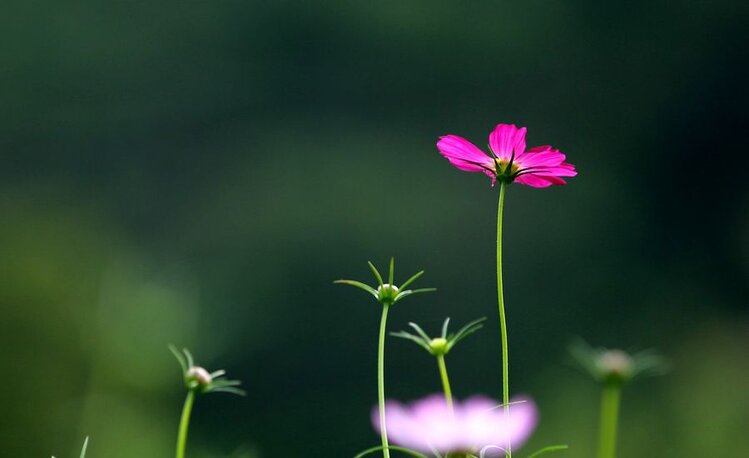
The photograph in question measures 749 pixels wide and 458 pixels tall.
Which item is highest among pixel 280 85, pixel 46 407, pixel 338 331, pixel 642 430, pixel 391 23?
pixel 391 23

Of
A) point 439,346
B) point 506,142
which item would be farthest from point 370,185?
point 439,346

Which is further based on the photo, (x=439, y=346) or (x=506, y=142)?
(x=506, y=142)

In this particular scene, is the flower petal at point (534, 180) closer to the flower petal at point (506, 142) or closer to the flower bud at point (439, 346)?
the flower petal at point (506, 142)

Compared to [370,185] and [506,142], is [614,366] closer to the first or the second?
[506,142]

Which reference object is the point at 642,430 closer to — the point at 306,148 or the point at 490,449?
the point at 490,449

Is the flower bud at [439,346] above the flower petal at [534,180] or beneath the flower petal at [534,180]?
beneath

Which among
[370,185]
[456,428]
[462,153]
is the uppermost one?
[370,185]

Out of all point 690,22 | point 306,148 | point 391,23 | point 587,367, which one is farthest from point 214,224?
point 587,367

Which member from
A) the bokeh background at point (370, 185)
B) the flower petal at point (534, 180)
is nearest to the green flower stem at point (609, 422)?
the flower petal at point (534, 180)
